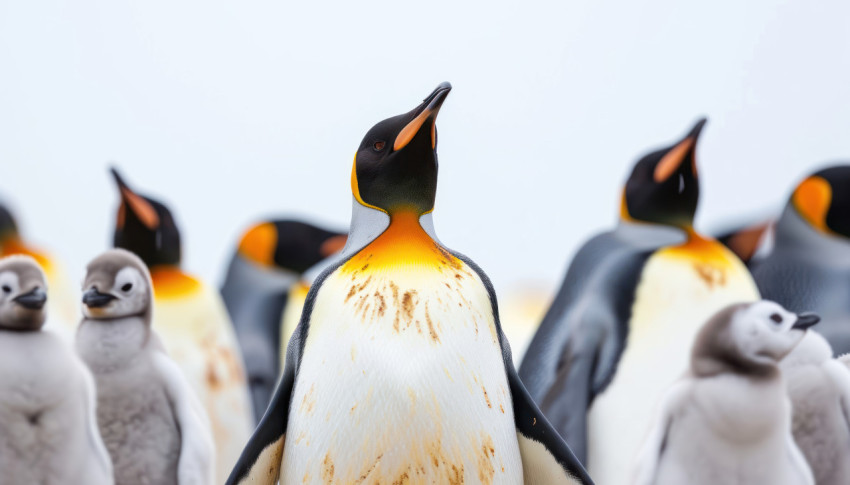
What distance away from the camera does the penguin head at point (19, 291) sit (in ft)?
5.11

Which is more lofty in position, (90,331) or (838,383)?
(90,331)

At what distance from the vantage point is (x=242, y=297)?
12.1ft

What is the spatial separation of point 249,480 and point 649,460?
0.68 m

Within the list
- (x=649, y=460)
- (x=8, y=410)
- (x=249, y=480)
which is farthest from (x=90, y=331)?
(x=649, y=460)

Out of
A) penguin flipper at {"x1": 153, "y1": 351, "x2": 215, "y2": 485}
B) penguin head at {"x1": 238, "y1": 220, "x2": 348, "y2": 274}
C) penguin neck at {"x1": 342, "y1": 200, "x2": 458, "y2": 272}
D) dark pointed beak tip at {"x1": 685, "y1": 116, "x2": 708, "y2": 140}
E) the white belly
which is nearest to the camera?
penguin neck at {"x1": 342, "y1": 200, "x2": 458, "y2": 272}

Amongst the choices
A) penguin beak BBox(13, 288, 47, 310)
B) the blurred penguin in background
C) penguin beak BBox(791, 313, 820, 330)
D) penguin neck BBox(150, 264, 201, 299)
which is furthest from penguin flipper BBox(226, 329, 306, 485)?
the blurred penguin in background

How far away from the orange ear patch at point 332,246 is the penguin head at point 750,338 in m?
2.29

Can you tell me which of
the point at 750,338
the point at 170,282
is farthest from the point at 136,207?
the point at 750,338

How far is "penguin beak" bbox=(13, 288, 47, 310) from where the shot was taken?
5.10ft

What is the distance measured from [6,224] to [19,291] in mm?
2102

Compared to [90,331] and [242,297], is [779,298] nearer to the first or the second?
[90,331]

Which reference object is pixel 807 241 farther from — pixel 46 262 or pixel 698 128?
pixel 46 262

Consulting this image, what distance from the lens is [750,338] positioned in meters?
1.55

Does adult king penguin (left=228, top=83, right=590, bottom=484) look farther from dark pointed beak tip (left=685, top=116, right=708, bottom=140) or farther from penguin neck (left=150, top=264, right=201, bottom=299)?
penguin neck (left=150, top=264, right=201, bottom=299)
